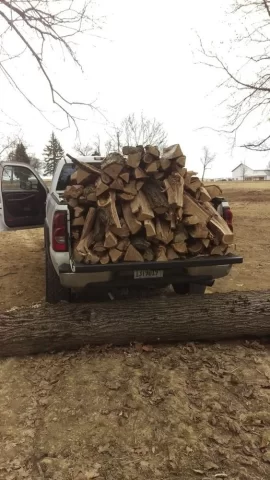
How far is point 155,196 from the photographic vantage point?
152 inches

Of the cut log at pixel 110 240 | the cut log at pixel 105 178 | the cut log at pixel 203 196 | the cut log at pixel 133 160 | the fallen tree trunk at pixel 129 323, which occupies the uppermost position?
the cut log at pixel 133 160

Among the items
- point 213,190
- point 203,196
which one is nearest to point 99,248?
point 203,196

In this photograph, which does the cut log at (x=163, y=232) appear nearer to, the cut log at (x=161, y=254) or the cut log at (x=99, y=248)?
the cut log at (x=161, y=254)

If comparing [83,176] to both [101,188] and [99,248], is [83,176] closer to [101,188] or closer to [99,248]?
[101,188]

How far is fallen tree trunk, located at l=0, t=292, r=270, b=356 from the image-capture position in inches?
148

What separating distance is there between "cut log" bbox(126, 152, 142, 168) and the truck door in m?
3.52

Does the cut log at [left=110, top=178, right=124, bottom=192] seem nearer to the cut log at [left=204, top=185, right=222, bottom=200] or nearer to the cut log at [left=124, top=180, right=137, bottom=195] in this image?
the cut log at [left=124, top=180, right=137, bottom=195]

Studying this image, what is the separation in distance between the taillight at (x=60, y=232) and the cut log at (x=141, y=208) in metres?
0.74

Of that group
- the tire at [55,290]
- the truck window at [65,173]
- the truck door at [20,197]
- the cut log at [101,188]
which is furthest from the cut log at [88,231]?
the truck door at [20,197]

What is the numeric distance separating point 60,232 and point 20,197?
137 inches

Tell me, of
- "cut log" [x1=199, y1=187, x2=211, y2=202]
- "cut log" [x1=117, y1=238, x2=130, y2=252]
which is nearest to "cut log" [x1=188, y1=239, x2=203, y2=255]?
"cut log" [x1=199, y1=187, x2=211, y2=202]

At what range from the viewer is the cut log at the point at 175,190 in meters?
3.71

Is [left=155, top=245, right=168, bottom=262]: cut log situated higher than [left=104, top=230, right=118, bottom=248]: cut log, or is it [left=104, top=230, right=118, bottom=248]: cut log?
[left=104, top=230, right=118, bottom=248]: cut log

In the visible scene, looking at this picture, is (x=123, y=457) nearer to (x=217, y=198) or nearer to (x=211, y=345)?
(x=211, y=345)
